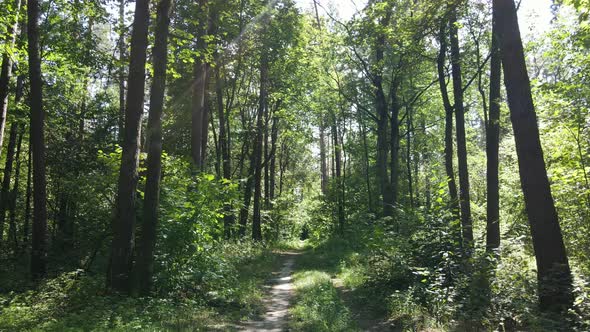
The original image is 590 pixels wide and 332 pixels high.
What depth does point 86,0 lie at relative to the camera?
11414mm

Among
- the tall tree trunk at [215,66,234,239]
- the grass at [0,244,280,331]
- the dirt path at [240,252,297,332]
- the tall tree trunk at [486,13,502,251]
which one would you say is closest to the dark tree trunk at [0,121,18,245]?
the grass at [0,244,280,331]

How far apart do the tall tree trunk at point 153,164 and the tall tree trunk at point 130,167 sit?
0.26 m

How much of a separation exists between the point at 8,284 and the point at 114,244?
13.3ft

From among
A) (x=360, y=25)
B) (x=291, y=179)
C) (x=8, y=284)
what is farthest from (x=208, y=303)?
(x=291, y=179)

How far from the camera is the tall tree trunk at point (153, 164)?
28.7 feet

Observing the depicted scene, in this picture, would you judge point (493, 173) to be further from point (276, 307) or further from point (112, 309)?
point (112, 309)

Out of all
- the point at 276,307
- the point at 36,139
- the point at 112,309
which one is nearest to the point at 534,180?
A: the point at 276,307

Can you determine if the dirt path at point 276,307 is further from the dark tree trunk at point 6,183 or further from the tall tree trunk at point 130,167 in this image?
the dark tree trunk at point 6,183

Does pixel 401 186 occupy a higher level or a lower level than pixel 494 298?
higher

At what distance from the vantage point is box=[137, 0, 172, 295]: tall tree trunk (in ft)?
28.7

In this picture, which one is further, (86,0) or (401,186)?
(401,186)

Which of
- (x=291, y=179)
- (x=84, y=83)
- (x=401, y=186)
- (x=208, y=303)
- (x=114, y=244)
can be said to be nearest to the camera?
(x=114, y=244)

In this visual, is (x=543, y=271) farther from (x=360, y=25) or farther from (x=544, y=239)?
(x=360, y=25)

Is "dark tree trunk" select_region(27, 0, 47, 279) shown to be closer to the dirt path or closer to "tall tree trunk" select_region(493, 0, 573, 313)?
the dirt path
